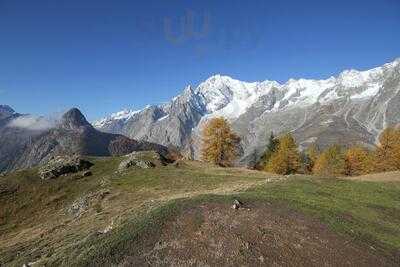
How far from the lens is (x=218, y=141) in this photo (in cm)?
11800

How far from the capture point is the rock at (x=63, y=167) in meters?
79.6

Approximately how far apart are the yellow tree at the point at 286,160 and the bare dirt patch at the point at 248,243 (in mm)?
82519

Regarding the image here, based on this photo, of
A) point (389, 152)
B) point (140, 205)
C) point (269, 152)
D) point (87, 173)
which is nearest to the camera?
point (140, 205)

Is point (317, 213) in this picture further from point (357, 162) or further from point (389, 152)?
point (357, 162)

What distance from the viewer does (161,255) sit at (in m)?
31.0

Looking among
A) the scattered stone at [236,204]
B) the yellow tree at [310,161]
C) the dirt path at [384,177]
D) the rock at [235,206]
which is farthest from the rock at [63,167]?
the yellow tree at [310,161]

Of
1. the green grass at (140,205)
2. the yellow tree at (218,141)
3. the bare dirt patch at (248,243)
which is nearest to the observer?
the bare dirt patch at (248,243)

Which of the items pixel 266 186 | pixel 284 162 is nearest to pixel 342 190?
pixel 266 186

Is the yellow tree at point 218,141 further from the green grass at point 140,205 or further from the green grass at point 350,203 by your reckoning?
the green grass at point 350,203

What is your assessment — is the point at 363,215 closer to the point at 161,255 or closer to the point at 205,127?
the point at 161,255

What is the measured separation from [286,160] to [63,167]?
6093cm

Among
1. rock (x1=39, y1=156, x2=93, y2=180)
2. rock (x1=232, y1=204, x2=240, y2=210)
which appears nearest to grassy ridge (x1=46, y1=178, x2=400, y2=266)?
rock (x1=232, y1=204, x2=240, y2=210)

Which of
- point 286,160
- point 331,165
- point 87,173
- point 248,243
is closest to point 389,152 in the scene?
point 331,165

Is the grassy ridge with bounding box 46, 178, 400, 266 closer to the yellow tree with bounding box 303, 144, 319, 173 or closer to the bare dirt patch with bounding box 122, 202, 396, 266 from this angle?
the bare dirt patch with bounding box 122, 202, 396, 266
